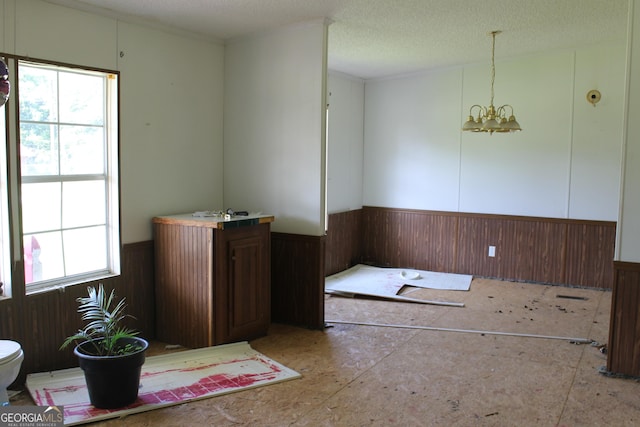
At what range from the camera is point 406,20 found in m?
4.27

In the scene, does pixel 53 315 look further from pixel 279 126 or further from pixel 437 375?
pixel 437 375

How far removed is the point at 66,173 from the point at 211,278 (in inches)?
49.2

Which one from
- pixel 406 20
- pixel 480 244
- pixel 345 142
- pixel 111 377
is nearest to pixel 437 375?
pixel 111 377

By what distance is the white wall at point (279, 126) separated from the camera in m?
4.34

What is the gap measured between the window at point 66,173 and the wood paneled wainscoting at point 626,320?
3.49 metres

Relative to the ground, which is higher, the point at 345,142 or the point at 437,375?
the point at 345,142

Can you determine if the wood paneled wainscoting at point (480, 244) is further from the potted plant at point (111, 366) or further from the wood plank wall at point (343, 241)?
the potted plant at point (111, 366)

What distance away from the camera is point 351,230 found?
6949mm

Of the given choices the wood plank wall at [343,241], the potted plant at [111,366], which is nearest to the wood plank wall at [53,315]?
the potted plant at [111,366]

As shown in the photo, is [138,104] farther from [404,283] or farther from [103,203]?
[404,283]

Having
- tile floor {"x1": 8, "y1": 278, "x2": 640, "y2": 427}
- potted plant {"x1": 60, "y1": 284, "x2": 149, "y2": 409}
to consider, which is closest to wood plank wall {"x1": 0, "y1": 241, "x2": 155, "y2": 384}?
tile floor {"x1": 8, "y1": 278, "x2": 640, "y2": 427}

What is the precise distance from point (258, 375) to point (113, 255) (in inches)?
58.3

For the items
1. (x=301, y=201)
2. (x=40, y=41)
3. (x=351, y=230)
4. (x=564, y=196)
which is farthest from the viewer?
(x=351, y=230)

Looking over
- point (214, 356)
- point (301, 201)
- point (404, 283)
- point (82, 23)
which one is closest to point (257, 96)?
point (301, 201)
